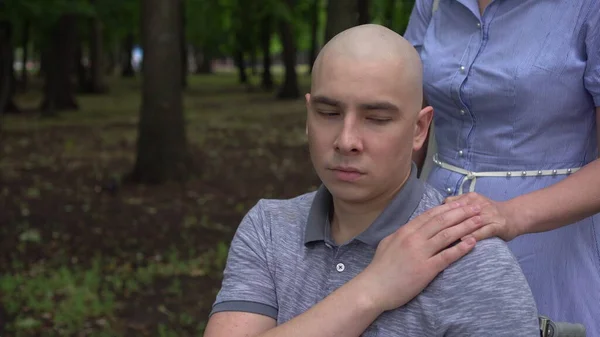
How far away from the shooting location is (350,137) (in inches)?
75.5

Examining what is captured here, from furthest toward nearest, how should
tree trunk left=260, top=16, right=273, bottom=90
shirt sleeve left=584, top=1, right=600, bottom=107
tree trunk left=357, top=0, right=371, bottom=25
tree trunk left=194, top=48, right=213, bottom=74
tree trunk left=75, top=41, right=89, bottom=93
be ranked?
tree trunk left=194, top=48, right=213, bottom=74, tree trunk left=75, top=41, right=89, bottom=93, tree trunk left=260, top=16, right=273, bottom=90, tree trunk left=357, top=0, right=371, bottom=25, shirt sleeve left=584, top=1, right=600, bottom=107

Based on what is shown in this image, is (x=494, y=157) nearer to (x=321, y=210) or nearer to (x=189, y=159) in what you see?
(x=321, y=210)

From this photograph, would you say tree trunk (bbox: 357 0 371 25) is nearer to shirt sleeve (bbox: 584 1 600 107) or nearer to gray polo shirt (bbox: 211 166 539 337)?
shirt sleeve (bbox: 584 1 600 107)

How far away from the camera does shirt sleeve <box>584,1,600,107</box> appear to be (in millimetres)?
2164

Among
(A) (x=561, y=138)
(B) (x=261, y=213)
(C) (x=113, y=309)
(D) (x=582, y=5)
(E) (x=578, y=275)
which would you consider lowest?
(C) (x=113, y=309)

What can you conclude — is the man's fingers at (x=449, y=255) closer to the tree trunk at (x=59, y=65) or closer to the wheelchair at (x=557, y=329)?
the wheelchair at (x=557, y=329)

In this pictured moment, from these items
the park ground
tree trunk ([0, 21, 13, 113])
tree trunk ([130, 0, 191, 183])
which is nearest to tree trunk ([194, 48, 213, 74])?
tree trunk ([0, 21, 13, 113])

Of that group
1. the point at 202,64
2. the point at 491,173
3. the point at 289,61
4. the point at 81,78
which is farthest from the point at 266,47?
the point at 202,64

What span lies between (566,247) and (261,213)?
0.82 meters

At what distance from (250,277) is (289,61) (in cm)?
2545

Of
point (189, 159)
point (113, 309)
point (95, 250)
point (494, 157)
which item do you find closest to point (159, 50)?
point (189, 159)

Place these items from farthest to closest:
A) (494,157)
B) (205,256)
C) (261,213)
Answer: (205,256) → (494,157) → (261,213)

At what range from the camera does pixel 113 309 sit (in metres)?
6.36

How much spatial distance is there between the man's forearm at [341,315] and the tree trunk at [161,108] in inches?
356
